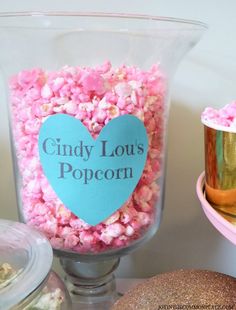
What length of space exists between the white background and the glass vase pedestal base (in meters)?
0.09

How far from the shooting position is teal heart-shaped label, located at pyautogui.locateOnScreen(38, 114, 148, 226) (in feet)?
1.16

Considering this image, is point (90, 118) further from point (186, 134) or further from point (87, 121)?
point (186, 134)

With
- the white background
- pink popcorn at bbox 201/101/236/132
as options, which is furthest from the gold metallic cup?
the white background

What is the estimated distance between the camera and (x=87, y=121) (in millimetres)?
352

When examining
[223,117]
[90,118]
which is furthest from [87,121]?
[223,117]

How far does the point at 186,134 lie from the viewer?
51 cm

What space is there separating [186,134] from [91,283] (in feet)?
0.69

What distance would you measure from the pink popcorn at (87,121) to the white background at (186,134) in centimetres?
11

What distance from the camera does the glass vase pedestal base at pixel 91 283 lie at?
0.44 meters

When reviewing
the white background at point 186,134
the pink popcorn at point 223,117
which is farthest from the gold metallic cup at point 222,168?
the white background at point 186,134

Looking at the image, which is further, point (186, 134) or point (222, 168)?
point (186, 134)

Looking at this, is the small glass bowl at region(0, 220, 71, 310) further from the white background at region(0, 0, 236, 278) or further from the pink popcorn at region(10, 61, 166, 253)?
the white background at region(0, 0, 236, 278)

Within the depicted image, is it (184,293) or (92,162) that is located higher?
(92,162)

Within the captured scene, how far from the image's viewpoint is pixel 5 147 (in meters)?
0.52
